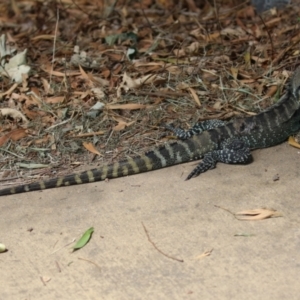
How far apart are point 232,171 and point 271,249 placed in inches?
56.9

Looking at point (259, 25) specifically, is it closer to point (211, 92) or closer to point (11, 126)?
point (211, 92)

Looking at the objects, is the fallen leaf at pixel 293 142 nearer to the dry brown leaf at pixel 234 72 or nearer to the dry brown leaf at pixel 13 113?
the dry brown leaf at pixel 234 72

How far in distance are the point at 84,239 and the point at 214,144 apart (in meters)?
2.09

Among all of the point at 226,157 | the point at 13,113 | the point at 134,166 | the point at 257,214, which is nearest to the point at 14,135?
the point at 13,113

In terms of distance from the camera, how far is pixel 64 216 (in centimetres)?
568

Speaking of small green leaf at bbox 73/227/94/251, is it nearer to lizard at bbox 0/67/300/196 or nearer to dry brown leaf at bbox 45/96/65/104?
lizard at bbox 0/67/300/196

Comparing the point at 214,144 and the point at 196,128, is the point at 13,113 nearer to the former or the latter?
the point at 196,128

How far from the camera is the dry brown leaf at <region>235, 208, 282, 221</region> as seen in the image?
5.42 meters

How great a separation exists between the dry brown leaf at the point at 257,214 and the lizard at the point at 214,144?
2.93 feet

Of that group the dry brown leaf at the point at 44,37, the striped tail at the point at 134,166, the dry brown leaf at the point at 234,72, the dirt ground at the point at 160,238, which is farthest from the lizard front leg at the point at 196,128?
the dry brown leaf at the point at 44,37

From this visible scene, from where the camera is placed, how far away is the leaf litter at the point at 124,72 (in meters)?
7.00

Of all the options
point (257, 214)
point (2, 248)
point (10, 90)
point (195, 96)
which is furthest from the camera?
point (10, 90)

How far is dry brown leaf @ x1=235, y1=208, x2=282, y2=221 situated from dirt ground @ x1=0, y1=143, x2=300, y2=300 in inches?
2.2

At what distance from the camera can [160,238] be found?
5.27 m
